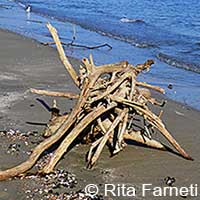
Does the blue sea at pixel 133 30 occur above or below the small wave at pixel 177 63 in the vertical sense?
below

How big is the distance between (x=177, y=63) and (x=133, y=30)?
6.55 metres

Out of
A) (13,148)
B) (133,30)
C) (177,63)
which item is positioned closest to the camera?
(13,148)

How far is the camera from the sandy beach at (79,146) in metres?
5.86

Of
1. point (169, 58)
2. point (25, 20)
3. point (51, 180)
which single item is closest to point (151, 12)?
point (25, 20)

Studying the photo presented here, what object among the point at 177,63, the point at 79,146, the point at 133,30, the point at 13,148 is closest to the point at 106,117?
the point at 79,146

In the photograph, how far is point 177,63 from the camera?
14062mm

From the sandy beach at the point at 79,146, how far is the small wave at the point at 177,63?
3.14m

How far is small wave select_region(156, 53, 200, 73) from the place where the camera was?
13.5m

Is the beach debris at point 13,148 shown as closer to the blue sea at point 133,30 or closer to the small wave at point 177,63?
the blue sea at point 133,30

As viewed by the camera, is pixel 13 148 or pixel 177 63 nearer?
pixel 13 148

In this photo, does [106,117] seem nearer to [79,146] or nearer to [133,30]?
[79,146]

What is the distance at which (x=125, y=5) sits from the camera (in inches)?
1161

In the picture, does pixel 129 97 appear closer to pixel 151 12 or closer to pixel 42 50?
pixel 42 50

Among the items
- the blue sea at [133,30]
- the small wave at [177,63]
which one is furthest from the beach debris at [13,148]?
the small wave at [177,63]
